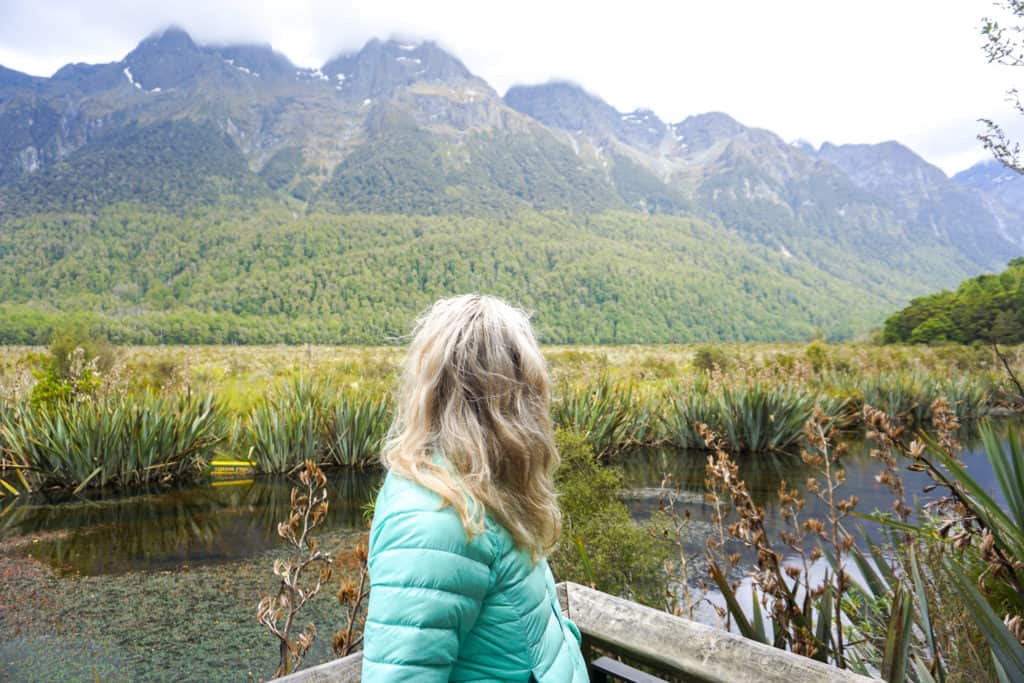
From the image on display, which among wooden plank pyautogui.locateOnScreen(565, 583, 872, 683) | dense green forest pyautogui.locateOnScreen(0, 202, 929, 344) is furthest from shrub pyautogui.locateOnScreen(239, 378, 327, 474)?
dense green forest pyautogui.locateOnScreen(0, 202, 929, 344)

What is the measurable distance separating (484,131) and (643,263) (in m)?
107

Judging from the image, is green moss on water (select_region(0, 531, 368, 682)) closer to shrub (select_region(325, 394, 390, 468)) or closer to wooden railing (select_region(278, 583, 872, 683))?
wooden railing (select_region(278, 583, 872, 683))

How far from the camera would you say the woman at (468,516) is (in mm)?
1152

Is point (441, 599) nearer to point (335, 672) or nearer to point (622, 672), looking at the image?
point (335, 672)

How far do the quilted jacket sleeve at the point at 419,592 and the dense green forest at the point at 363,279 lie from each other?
64310 millimetres

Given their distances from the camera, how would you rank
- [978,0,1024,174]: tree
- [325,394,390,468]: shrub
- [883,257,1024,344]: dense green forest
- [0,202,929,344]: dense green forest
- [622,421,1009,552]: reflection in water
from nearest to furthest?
[978,0,1024,174]: tree
[622,421,1009,552]: reflection in water
[325,394,390,468]: shrub
[883,257,1024,344]: dense green forest
[0,202,929,344]: dense green forest

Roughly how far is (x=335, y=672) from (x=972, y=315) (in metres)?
26.6

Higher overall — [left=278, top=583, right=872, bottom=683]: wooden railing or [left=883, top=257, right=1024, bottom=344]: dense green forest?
[left=278, top=583, right=872, bottom=683]: wooden railing

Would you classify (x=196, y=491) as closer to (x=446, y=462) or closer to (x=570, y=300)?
(x=446, y=462)

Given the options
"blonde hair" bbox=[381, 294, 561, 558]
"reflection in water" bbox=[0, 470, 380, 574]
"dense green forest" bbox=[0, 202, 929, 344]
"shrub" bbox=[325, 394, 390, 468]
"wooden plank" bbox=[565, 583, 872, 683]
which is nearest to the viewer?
"blonde hair" bbox=[381, 294, 561, 558]

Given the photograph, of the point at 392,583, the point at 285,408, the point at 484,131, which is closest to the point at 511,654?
the point at 392,583

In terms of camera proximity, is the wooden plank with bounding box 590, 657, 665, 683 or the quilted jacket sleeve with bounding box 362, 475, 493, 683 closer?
the quilted jacket sleeve with bounding box 362, 475, 493, 683

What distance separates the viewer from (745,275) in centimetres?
11850

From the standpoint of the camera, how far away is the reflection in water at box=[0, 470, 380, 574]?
545 centimetres
